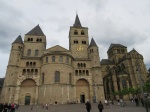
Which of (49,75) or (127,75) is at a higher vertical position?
(127,75)

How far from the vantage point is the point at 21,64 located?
41.2 meters

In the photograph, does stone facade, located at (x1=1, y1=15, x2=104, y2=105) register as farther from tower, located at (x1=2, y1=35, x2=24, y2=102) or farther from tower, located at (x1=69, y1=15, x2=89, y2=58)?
tower, located at (x1=69, y1=15, x2=89, y2=58)

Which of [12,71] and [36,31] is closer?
[12,71]

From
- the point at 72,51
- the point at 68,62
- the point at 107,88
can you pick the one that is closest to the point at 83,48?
the point at 72,51

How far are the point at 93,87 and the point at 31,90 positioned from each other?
1858cm

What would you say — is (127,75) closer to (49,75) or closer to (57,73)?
(57,73)

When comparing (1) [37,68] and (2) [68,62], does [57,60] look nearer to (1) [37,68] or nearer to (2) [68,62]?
(2) [68,62]

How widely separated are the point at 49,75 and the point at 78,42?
62.0 feet

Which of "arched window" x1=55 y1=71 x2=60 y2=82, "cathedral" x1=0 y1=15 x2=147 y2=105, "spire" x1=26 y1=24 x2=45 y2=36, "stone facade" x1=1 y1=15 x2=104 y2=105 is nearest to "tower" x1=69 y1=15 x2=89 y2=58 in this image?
"cathedral" x1=0 y1=15 x2=147 y2=105

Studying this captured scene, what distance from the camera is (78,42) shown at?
166ft

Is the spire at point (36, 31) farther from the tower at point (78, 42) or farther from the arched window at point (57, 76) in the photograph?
the arched window at point (57, 76)

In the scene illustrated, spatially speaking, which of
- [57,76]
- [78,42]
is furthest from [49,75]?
[78,42]

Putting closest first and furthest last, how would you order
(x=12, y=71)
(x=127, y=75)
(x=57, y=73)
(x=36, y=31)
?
(x=57, y=73)
(x=12, y=71)
(x=127, y=75)
(x=36, y=31)

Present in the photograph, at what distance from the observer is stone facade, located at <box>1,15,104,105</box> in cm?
3631
